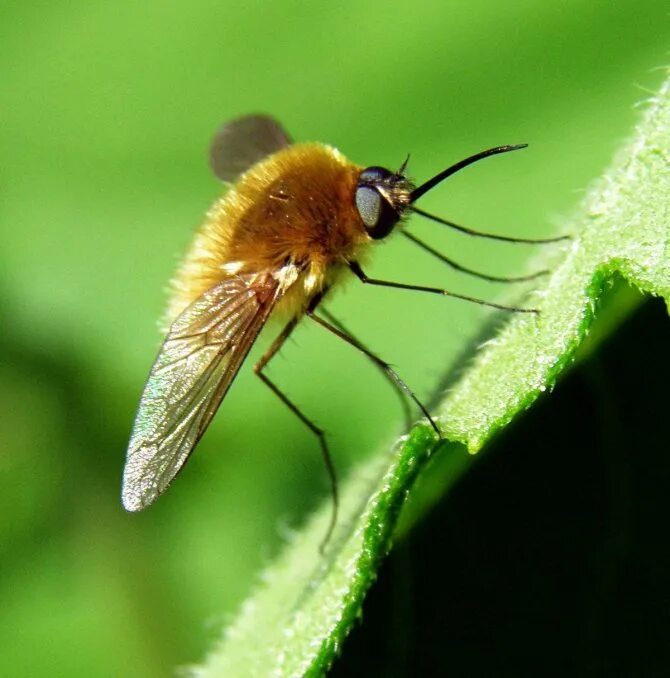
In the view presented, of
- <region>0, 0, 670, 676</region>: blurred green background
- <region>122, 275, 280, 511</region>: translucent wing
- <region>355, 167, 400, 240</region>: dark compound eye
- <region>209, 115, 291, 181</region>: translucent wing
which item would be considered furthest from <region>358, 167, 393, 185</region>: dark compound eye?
<region>0, 0, 670, 676</region>: blurred green background

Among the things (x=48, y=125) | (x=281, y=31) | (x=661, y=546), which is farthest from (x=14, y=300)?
(x=661, y=546)

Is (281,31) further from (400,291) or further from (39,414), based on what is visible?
(39,414)

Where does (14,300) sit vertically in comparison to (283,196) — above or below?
below

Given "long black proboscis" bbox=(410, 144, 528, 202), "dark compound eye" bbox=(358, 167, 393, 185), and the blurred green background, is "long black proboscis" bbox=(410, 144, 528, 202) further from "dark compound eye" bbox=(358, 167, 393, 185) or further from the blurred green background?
the blurred green background

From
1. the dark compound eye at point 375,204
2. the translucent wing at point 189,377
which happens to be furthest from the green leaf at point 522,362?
the dark compound eye at point 375,204

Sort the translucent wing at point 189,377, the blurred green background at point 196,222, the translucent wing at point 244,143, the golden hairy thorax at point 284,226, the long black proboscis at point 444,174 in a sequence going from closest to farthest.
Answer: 1. the translucent wing at point 189,377
2. the long black proboscis at point 444,174
3. the golden hairy thorax at point 284,226
4. the translucent wing at point 244,143
5. the blurred green background at point 196,222

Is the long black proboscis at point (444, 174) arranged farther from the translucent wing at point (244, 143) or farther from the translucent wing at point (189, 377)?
the translucent wing at point (244, 143)

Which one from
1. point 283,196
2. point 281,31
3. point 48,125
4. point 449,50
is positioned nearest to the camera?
point 283,196

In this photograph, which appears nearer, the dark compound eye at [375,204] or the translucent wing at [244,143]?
the dark compound eye at [375,204]
